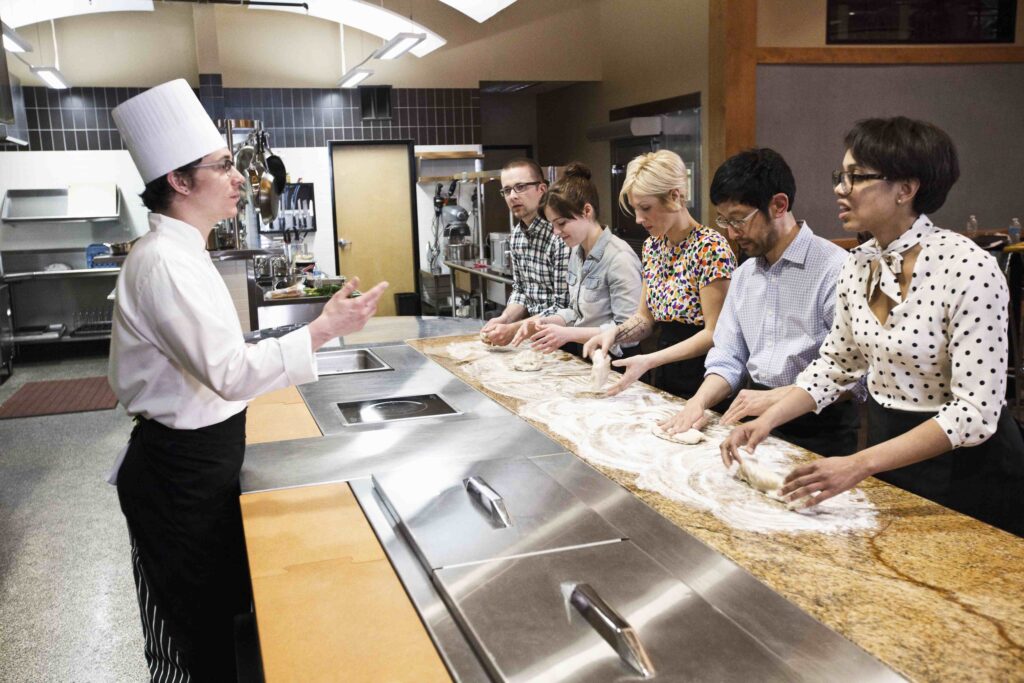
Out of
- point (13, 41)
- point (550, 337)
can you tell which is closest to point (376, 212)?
point (13, 41)

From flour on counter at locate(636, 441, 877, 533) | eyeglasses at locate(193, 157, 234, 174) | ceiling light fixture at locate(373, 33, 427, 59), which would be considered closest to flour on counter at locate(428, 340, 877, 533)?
flour on counter at locate(636, 441, 877, 533)

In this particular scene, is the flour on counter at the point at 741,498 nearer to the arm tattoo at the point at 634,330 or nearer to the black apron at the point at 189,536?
the black apron at the point at 189,536

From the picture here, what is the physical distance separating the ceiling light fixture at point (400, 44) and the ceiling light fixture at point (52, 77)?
2.79 m

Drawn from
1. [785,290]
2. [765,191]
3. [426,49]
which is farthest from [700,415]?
[426,49]

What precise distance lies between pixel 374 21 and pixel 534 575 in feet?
29.2

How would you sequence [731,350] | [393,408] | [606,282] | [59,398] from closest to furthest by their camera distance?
1. [731,350]
2. [393,408]
3. [606,282]
4. [59,398]

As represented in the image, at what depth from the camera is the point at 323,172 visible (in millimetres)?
9672

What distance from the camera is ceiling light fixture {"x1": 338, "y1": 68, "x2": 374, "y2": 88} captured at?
855 centimetres

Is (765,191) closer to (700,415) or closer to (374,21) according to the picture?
(700,415)

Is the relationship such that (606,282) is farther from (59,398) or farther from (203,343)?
(59,398)

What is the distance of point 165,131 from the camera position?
1947 millimetres

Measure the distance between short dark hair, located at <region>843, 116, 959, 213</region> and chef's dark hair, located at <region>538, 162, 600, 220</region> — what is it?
1512 mm

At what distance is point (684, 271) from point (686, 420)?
830mm

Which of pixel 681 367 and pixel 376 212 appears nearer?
pixel 681 367
